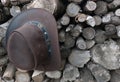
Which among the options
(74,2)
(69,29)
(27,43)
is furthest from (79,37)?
(27,43)

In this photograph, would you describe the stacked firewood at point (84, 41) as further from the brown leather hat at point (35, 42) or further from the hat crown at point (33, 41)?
the hat crown at point (33, 41)

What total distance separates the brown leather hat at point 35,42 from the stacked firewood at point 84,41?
8cm

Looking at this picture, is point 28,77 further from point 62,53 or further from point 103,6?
point 103,6

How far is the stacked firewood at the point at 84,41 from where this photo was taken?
6.38 ft

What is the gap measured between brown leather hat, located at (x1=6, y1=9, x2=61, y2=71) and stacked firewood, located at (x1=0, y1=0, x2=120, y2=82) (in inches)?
3.2

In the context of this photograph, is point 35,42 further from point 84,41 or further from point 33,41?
point 84,41

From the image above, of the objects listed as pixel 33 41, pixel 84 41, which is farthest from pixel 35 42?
pixel 84 41

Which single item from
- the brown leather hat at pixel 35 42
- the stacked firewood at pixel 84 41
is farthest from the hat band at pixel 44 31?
the stacked firewood at pixel 84 41

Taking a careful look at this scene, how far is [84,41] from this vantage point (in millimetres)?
1990

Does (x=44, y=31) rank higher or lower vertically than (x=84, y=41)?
higher

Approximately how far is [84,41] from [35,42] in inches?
15.6

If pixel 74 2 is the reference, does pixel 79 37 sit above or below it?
below

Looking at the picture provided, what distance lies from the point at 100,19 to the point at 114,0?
0.17 m

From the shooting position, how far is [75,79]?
82.1 inches
